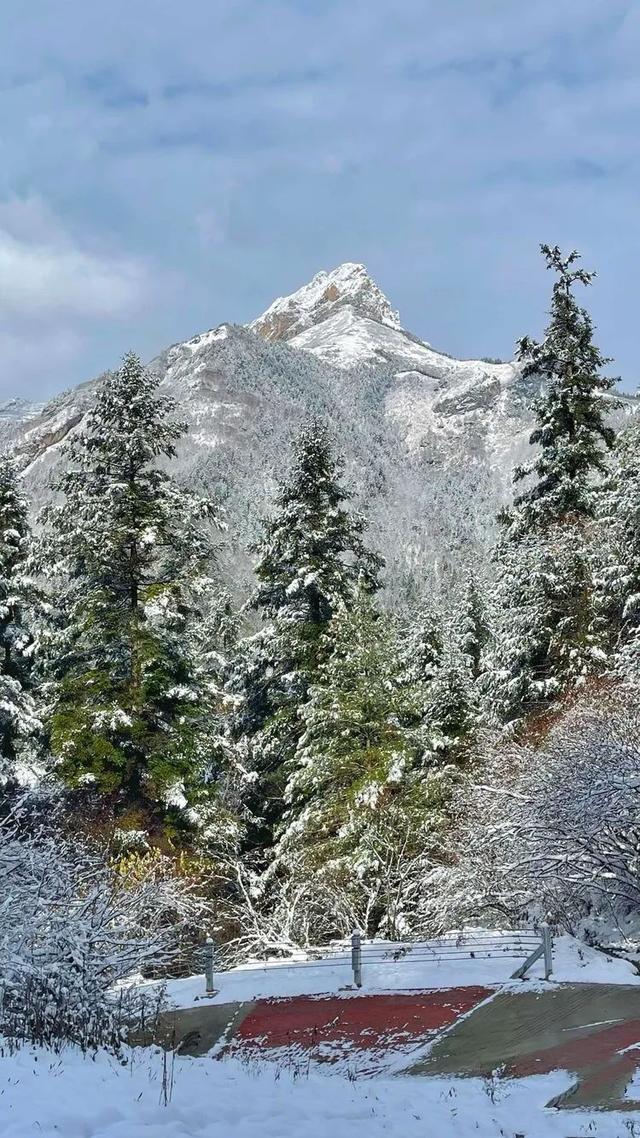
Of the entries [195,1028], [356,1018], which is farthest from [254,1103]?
[195,1028]

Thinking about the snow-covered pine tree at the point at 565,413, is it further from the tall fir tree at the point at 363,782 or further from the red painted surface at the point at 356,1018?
the red painted surface at the point at 356,1018

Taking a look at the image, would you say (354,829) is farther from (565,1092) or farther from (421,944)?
(565,1092)

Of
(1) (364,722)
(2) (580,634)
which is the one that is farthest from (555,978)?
(2) (580,634)

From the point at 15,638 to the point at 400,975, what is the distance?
1474cm

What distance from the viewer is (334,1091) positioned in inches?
363

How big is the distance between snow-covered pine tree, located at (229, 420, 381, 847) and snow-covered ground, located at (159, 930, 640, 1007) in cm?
667

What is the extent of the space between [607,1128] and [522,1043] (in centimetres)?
392

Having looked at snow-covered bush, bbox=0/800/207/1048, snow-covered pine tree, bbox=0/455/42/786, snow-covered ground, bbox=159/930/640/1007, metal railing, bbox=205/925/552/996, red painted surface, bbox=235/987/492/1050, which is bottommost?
red painted surface, bbox=235/987/492/1050

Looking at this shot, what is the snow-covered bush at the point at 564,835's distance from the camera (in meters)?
15.7

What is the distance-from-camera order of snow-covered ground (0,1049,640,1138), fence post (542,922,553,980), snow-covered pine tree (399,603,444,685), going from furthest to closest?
snow-covered pine tree (399,603,444,685) → fence post (542,922,553,980) → snow-covered ground (0,1049,640,1138)

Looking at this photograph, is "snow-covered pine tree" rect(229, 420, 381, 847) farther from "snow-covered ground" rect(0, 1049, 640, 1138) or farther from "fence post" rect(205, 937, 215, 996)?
"snow-covered ground" rect(0, 1049, 640, 1138)

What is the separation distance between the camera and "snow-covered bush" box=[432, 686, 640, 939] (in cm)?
1566

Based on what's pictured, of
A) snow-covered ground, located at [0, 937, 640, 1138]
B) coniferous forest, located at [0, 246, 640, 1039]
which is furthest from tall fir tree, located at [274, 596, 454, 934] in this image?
snow-covered ground, located at [0, 937, 640, 1138]

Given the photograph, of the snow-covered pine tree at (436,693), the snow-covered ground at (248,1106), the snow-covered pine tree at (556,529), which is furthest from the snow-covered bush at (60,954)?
the snow-covered pine tree at (556,529)
